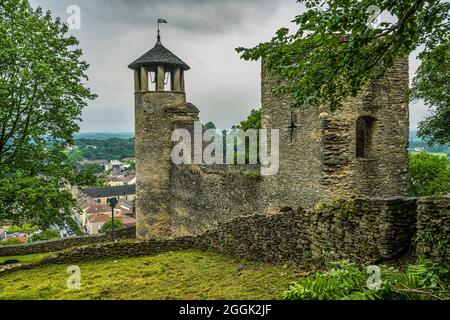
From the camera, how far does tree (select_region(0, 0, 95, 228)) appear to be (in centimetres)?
1435

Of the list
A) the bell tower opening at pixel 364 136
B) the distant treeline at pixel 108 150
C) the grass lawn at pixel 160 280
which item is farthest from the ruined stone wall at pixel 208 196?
the distant treeline at pixel 108 150

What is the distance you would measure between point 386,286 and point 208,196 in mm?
12982

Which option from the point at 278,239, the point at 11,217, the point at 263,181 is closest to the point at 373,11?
the point at 278,239

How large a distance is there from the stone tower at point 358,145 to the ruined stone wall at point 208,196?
112 inches

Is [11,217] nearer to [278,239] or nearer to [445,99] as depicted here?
[278,239]

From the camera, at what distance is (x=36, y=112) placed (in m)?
15.5

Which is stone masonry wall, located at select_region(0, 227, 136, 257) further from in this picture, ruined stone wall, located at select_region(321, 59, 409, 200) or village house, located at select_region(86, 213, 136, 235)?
village house, located at select_region(86, 213, 136, 235)

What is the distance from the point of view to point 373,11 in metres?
5.97

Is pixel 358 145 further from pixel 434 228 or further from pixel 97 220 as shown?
pixel 97 220

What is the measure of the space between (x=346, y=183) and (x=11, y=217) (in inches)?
480

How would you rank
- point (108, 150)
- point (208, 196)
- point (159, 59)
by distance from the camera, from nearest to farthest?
point (208, 196)
point (159, 59)
point (108, 150)

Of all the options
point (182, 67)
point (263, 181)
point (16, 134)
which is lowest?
point (263, 181)

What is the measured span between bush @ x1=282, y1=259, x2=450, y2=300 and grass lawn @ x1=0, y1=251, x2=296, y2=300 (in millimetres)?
1270

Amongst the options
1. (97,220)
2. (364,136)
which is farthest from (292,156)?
(97,220)
